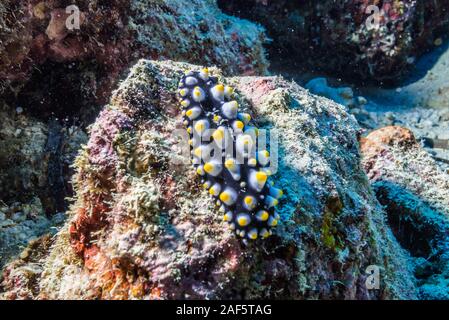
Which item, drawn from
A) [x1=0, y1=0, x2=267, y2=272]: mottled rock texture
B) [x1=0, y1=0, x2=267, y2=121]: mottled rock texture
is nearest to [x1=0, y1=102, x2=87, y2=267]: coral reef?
[x1=0, y1=0, x2=267, y2=272]: mottled rock texture

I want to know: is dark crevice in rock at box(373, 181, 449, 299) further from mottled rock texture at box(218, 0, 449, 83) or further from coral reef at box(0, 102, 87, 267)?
mottled rock texture at box(218, 0, 449, 83)

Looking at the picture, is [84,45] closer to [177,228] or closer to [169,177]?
[169,177]

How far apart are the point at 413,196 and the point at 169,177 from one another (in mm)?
3609

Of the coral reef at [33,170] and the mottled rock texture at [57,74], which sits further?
the coral reef at [33,170]

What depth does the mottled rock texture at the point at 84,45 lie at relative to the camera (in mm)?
4055

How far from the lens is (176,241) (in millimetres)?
2207

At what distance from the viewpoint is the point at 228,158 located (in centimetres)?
237

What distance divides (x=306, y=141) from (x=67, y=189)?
313cm

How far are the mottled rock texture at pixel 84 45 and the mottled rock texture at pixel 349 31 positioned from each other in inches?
153

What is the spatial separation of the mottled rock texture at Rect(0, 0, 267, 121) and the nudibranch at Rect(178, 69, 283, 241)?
2.08 m

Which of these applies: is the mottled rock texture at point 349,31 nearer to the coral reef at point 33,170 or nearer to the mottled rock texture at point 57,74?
the mottled rock texture at point 57,74

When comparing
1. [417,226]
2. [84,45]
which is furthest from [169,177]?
[417,226]

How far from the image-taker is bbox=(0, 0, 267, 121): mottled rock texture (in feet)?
13.3

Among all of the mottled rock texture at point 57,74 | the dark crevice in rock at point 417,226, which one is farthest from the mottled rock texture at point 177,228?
the mottled rock texture at point 57,74
